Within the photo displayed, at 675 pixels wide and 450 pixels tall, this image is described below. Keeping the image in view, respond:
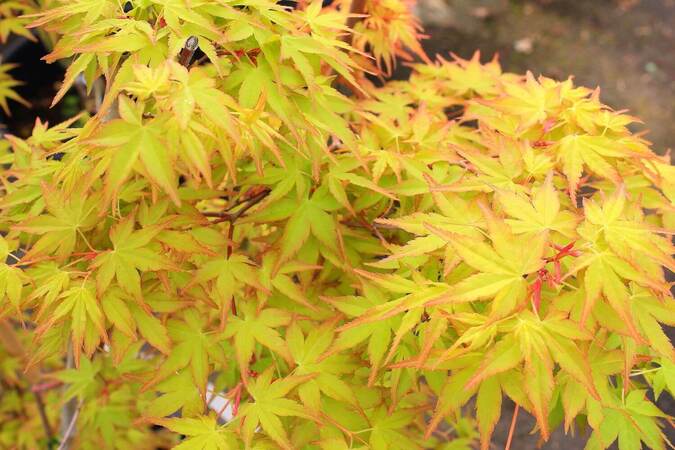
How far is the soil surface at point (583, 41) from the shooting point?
162 inches

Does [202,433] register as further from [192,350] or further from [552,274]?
[552,274]

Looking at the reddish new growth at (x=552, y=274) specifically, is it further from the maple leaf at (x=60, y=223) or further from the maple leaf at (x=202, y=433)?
the maple leaf at (x=60, y=223)

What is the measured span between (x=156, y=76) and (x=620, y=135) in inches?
30.8

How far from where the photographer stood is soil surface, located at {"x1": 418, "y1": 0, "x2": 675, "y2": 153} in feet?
13.5


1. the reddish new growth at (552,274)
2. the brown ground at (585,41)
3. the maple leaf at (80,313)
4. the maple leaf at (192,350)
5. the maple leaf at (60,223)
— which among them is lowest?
the brown ground at (585,41)

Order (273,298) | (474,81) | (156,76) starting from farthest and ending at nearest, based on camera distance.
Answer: (474,81) < (273,298) < (156,76)

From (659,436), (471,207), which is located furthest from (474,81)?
(659,436)

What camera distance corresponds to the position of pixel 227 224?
1.24 metres

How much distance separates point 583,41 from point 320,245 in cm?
399

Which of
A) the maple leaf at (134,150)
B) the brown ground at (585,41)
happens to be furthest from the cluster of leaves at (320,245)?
the brown ground at (585,41)

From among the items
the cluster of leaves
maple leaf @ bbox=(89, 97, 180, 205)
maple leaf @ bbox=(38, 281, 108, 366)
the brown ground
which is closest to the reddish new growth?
the cluster of leaves

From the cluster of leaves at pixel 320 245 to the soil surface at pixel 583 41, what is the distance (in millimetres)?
3166

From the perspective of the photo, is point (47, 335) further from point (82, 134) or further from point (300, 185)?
point (300, 185)

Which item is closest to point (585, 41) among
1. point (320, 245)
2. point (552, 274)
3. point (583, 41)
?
point (583, 41)
